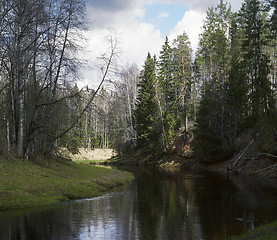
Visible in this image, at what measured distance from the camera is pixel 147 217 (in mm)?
14523

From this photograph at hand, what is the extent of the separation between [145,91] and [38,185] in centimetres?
4303

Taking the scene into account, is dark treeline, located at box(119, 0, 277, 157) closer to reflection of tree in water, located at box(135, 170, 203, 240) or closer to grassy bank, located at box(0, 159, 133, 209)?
reflection of tree in water, located at box(135, 170, 203, 240)

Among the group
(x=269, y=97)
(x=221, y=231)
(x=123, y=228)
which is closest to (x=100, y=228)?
(x=123, y=228)

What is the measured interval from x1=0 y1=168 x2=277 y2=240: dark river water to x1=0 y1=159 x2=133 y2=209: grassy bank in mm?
943

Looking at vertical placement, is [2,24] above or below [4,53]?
above

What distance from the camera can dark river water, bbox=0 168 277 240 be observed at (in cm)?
1163

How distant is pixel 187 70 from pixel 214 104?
34.9ft

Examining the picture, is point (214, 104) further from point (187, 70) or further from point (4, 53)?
point (4, 53)

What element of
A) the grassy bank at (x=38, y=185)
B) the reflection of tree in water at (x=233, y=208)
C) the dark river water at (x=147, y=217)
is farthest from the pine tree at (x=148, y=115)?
the dark river water at (x=147, y=217)

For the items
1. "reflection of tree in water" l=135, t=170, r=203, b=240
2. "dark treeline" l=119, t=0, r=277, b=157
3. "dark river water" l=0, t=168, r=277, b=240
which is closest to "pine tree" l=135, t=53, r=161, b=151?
"dark treeline" l=119, t=0, r=277, b=157

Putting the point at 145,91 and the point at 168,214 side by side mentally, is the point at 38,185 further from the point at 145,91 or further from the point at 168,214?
the point at 145,91

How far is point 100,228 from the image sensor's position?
12477mm

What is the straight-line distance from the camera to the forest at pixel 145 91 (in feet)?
79.1

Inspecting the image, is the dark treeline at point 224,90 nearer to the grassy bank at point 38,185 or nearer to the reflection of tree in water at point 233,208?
the reflection of tree in water at point 233,208
